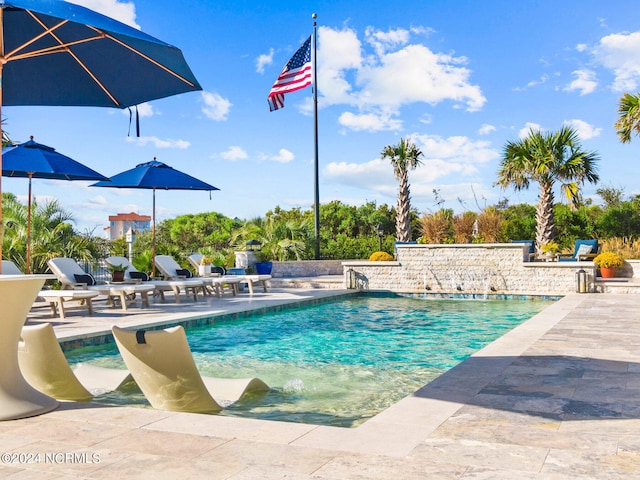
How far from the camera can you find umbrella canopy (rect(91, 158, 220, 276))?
12219 mm

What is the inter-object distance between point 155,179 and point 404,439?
1019cm

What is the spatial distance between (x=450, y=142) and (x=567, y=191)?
1081cm

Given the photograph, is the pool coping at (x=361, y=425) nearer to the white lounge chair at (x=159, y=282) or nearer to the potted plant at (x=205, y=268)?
the white lounge chair at (x=159, y=282)

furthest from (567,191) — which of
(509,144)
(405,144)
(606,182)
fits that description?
(606,182)

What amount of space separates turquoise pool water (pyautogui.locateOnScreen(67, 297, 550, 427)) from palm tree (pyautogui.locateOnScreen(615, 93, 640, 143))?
285 inches

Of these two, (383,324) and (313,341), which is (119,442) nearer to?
(313,341)

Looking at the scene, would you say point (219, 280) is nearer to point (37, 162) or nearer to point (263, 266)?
point (37, 162)

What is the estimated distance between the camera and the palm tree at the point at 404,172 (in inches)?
810

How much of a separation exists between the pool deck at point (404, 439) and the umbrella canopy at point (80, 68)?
301cm

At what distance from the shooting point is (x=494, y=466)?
2.74m

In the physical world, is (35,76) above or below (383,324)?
above

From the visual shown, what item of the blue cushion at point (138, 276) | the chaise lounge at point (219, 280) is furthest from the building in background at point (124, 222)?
the blue cushion at point (138, 276)

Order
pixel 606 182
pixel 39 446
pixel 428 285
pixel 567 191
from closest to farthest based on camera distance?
pixel 39 446 → pixel 428 285 → pixel 567 191 → pixel 606 182

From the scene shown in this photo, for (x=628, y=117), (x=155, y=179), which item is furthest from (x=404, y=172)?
(x=155, y=179)
